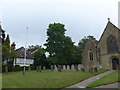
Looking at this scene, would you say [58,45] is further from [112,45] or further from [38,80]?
[38,80]

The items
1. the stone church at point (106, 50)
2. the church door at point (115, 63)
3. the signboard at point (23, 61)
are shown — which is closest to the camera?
the church door at point (115, 63)

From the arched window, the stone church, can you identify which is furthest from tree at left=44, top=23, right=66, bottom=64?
the arched window

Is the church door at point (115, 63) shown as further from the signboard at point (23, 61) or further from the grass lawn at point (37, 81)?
the signboard at point (23, 61)

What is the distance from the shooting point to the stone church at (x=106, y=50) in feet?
151

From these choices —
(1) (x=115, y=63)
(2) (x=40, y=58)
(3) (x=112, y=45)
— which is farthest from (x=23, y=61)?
(1) (x=115, y=63)

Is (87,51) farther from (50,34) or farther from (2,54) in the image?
(2,54)

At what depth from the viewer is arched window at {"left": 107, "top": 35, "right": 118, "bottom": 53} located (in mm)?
46094

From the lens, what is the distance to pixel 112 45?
4703 centimetres

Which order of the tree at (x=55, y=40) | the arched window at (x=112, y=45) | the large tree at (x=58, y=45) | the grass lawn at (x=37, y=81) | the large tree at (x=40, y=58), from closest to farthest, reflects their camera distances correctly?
the grass lawn at (x=37, y=81) → the arched window at (x=112, y=45) → the large tree at (x=58, y=45) → the tree at (x=55, y=40) → the large tree at (x=40, y=58)

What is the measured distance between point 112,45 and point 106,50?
2.06 meters

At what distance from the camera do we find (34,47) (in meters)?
95.4

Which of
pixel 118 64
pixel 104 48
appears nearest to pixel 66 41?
pixel 104 48

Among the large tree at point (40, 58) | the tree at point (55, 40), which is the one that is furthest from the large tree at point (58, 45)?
the large tree at point (40, 58)

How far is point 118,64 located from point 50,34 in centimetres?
2385
